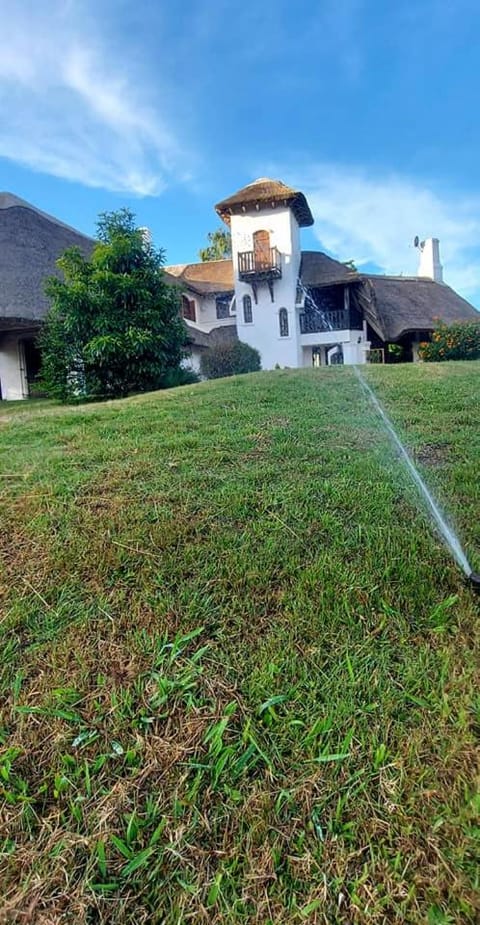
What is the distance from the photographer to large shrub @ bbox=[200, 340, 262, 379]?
13891 mm

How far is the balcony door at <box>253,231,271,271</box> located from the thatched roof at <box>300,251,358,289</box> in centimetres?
179

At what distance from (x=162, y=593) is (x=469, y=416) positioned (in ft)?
11.9

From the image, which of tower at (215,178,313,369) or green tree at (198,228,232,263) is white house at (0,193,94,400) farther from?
green tree at (198,228,232,263)

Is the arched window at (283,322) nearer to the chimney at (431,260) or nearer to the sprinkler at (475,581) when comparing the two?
the chimney at (431,260)

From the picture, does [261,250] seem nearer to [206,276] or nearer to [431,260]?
[206,276]

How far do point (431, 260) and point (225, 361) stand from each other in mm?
14300

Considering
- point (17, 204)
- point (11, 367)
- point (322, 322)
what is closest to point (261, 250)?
point (322, 322)

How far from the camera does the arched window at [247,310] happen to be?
17922 mm

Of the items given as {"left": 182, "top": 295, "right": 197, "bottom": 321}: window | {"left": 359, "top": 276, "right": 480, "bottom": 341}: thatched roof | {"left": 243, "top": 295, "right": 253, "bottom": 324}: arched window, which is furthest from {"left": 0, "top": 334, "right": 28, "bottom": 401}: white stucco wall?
{"left": 359, "top": 276, "right": 480, "bottom": 341}: thatched roof

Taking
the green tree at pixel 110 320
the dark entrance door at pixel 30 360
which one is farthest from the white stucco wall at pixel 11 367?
the green tree at pixel 110 320

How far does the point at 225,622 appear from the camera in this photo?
1.64 metres

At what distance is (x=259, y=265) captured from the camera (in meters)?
17.3

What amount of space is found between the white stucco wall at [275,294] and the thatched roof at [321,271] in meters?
0.76

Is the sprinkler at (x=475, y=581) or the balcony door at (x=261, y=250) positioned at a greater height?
the balcony door at (x=261, y=250)
